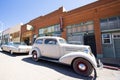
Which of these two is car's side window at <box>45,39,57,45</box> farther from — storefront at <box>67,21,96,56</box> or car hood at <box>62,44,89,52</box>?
storefront at <box>67,21,96,56</box>

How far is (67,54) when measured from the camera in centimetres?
566

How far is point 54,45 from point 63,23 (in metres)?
7.82

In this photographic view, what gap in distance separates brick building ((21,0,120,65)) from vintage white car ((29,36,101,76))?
410 cm

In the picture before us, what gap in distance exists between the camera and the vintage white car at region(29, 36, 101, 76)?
4949 millimetres

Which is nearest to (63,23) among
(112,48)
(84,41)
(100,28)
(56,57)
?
(84,41)

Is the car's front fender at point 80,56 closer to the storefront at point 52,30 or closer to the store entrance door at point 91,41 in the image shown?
the store entrance door at point 91,41

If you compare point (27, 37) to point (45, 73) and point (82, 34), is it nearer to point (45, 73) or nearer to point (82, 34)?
point (82, 34)

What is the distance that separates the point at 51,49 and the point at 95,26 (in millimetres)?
6417

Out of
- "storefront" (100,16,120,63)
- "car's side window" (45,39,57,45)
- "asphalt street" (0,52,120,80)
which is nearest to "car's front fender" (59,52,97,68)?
"asphalt street" (0,52,120,80)

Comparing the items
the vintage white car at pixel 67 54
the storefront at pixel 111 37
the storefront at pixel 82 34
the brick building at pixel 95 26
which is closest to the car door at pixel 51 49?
the vintage white car at pixel 67 54

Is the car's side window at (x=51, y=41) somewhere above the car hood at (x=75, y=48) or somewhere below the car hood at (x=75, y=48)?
above

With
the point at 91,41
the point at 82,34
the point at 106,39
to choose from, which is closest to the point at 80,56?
the point at 106,39

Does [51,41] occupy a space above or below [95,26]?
below

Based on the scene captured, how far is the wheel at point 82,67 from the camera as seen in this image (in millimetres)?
4883
